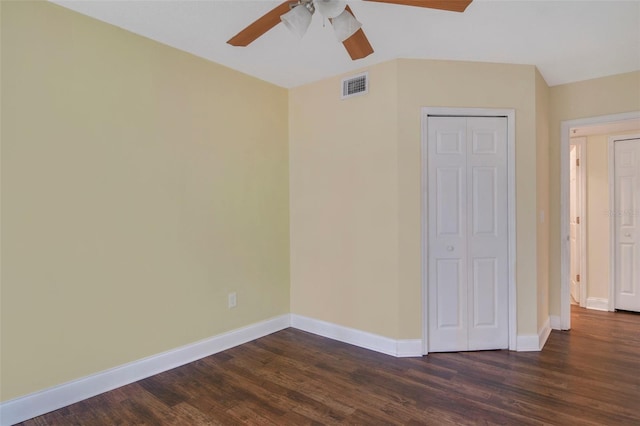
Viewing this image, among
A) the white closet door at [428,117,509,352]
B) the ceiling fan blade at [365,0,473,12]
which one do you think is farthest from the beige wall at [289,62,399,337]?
the ceiling fan blade at [365,0,473,12]

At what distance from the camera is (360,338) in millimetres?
2996

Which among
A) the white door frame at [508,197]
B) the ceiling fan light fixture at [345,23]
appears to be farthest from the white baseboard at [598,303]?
the ceiling fan light fixture at [345,23]

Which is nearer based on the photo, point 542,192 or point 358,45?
point 358,45

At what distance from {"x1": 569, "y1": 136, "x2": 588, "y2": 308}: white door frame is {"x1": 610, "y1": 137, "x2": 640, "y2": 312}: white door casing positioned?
0.27 m

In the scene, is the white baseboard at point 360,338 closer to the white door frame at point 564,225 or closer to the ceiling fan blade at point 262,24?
the white door frame at point 564,225

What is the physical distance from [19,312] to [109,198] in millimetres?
827

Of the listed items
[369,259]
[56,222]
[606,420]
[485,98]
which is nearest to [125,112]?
[56,222]

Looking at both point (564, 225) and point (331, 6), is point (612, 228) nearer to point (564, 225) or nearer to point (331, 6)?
point (564, 225)

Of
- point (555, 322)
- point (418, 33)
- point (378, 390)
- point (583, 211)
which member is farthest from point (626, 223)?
point (378, 390)

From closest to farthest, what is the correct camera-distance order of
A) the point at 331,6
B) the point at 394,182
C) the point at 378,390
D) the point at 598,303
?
1. the point at 331,6
2. the point at 378,390
3. the point at 394,182
4. the point at 598,303

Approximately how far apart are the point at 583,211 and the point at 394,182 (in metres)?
3.08

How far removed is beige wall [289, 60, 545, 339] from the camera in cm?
278

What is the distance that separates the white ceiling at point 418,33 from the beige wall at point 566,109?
0.15m

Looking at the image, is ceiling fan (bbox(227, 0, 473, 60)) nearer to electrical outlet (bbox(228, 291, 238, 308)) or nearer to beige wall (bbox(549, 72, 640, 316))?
electrical outlet (bbox(228, 291, 238, 308))
